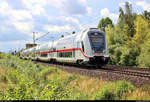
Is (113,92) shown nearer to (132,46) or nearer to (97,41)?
(97,41)

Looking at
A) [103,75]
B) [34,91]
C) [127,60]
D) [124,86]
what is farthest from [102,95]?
[127,60]

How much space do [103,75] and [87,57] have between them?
5317 mm

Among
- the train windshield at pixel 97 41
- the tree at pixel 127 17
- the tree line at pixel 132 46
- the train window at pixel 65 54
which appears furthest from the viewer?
the tree at pixel 127 17

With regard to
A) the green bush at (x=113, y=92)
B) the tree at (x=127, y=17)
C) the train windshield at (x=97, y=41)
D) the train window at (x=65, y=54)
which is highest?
the tree at (x=127, y=17)

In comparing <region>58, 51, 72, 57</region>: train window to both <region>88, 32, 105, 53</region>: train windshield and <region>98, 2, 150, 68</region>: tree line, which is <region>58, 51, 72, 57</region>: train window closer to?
<region>88, 32, 105, 53</region>: train windshield

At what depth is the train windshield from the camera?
20203mm

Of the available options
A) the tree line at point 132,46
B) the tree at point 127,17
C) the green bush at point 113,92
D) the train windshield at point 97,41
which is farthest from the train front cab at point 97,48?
the tree at point 127,17

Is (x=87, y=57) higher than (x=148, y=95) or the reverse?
higher

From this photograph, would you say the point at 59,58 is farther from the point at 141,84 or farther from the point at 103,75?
the point at 141,84

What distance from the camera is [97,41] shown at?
807 inches

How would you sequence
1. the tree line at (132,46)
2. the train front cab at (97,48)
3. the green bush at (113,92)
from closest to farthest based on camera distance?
the green bush at (113,92), the train front cab at (97,48), the tree line at (132,46)

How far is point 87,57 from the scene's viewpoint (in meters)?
19.8

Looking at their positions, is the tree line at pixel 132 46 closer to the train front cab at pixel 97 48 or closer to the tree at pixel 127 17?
the tree at pixel 127 17

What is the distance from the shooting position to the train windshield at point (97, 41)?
20.2 meters
